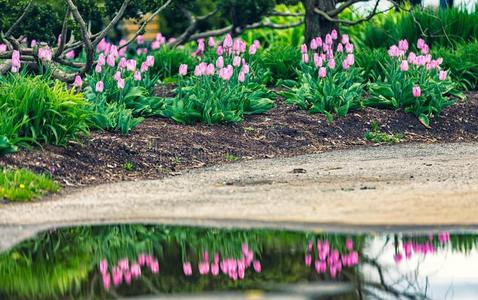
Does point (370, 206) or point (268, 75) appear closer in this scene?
point (370, 206)

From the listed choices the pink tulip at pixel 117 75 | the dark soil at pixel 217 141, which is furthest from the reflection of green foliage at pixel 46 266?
the pink tulip at pixel 117 75

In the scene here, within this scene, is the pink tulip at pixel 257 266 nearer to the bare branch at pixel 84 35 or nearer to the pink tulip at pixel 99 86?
the pink tulip at pixel 99 86

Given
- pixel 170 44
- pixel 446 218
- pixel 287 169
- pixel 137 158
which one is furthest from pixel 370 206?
pixel 170 44

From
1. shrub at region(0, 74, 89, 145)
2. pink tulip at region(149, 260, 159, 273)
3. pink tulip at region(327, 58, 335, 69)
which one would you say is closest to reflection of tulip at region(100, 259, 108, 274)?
pink tulip at region(149, 260, 159, 273)

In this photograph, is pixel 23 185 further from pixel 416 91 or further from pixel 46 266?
pixel 416 91

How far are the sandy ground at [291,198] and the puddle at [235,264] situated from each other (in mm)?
360

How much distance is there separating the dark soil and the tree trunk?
3.07 metres

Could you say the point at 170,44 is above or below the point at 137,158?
above

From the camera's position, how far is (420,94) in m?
14.2

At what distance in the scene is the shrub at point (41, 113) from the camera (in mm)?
11133

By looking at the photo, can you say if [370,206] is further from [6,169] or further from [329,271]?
[6,169]

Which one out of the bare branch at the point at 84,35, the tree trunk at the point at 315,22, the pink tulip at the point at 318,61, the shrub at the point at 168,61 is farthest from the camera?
the tree trunk at the point at 315,22

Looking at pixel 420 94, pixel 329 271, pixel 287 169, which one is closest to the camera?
pixel 329 271

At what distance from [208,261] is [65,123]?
14.8ft
